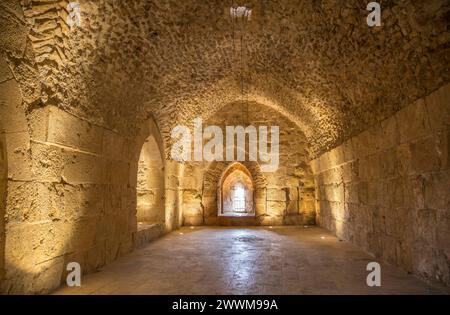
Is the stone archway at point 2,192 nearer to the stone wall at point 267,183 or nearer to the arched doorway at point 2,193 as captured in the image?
the arched doorway at point 2,193

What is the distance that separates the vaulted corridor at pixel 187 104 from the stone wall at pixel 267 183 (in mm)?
1813

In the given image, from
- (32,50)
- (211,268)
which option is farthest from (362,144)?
(32,50)

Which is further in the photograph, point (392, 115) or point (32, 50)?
point (392, 115)

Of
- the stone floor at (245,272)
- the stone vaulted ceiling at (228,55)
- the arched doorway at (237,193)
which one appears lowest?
the stone floor at (245,272)

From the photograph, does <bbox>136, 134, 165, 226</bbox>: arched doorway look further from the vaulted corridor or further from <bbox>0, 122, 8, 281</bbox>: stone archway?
<bbox>0, 122, 8, 281</bbox>: stone archway

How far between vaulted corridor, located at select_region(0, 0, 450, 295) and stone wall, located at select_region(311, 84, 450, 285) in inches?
0.8

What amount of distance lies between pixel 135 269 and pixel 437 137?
339 centimetres

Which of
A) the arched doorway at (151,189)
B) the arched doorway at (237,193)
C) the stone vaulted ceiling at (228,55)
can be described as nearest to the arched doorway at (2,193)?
the stone vaulted ceiling at (228,55)

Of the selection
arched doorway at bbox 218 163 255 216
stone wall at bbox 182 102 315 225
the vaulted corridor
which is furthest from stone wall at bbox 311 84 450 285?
arched doorway at bbox 218 163 255 216

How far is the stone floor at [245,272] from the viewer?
297 cm

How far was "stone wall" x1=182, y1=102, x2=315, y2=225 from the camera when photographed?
8672 millimetres

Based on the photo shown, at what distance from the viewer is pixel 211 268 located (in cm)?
379

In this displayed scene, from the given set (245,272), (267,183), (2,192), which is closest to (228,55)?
(245,272)
